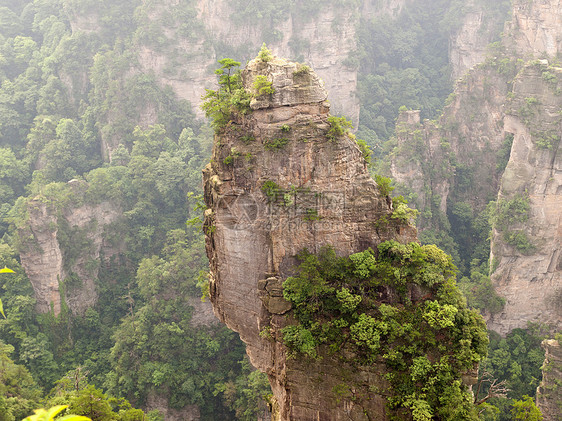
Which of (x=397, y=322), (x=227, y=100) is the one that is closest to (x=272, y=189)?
(x=227, y=100)

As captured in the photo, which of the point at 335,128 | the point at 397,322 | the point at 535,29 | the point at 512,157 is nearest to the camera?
the point at 397,322

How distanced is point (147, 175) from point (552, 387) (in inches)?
1278

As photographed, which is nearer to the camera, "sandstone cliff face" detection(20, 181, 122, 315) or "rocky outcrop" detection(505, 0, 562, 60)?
"sandstone cliff face" detection(20, 181, 122, 315)

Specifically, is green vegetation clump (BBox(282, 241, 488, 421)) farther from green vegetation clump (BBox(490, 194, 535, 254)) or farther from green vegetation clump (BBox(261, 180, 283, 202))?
green vegetation clump (BBox(490, 194, 535, 254))

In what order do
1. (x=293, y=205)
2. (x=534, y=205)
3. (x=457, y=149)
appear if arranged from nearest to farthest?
(x=293, y=205) < (x=534, y=205) < (x=457, y=149)

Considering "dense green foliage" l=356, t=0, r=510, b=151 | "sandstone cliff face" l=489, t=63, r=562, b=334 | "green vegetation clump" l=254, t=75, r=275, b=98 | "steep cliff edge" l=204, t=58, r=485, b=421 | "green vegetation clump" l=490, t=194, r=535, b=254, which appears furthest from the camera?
"dense green foliage" l=356, t=0, r=510, b=151

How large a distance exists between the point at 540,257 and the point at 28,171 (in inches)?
1612

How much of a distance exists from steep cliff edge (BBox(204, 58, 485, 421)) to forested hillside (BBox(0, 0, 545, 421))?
2919 millimetres

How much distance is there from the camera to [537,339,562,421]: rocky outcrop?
83.1 feet

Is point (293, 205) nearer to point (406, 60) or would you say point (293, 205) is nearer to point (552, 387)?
point (552, 387)

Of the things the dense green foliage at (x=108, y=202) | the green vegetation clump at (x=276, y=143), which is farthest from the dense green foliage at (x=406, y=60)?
the green vegetation clump at (x=276, y=143)

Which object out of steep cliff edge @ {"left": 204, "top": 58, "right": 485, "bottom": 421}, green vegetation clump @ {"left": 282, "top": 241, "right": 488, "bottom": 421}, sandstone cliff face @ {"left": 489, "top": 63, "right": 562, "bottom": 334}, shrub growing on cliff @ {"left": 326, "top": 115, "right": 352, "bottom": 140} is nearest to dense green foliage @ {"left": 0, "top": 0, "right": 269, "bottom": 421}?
steep cliff edge @ {"left": 204, "top": 58, "right": 485, "bottom": 421}

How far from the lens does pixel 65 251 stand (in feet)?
122

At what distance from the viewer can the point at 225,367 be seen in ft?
111
